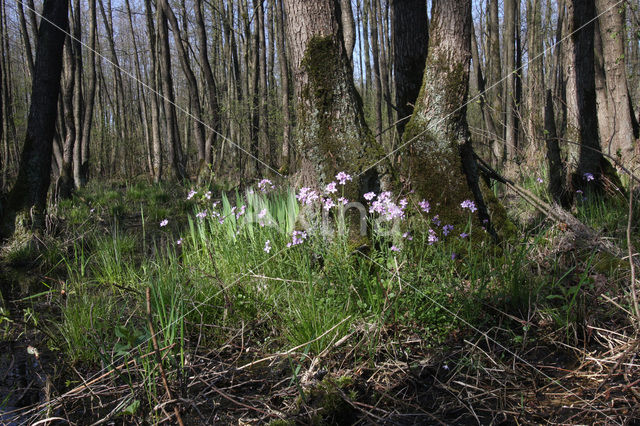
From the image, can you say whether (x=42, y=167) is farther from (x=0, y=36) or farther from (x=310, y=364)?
(x=0, y=36)

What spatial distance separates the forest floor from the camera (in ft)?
5.19

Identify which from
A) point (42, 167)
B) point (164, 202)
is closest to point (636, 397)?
point (42, 167)

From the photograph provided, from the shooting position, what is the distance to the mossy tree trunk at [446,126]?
276 cm

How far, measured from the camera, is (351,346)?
1.89 metres

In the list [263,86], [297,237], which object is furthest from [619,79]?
[263,86]

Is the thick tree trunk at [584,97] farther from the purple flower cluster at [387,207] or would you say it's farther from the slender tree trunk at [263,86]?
the slender tree trunk at [263,86]

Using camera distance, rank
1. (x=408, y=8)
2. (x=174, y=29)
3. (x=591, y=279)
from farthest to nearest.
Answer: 1. (x=174, y=29)
2. (x=408, y=8)
3. (x=591, y=279)

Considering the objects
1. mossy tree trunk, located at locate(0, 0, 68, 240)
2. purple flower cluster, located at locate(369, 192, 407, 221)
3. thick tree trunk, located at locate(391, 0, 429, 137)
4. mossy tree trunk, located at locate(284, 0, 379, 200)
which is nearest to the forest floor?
purple flower cluster, located at locate(369, 192, 407, 221)

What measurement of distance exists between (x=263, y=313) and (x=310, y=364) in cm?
48

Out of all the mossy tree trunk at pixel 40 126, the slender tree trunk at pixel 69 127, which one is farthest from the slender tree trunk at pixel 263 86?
the mossy tree trunk at pixel 40 126

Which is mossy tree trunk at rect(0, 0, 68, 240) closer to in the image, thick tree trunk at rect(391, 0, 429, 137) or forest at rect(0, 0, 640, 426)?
forest at rect(0, 0, 640, 426)

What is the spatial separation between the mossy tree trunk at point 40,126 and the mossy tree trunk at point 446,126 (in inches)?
154

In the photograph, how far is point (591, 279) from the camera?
2.17m

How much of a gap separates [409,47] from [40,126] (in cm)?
388
